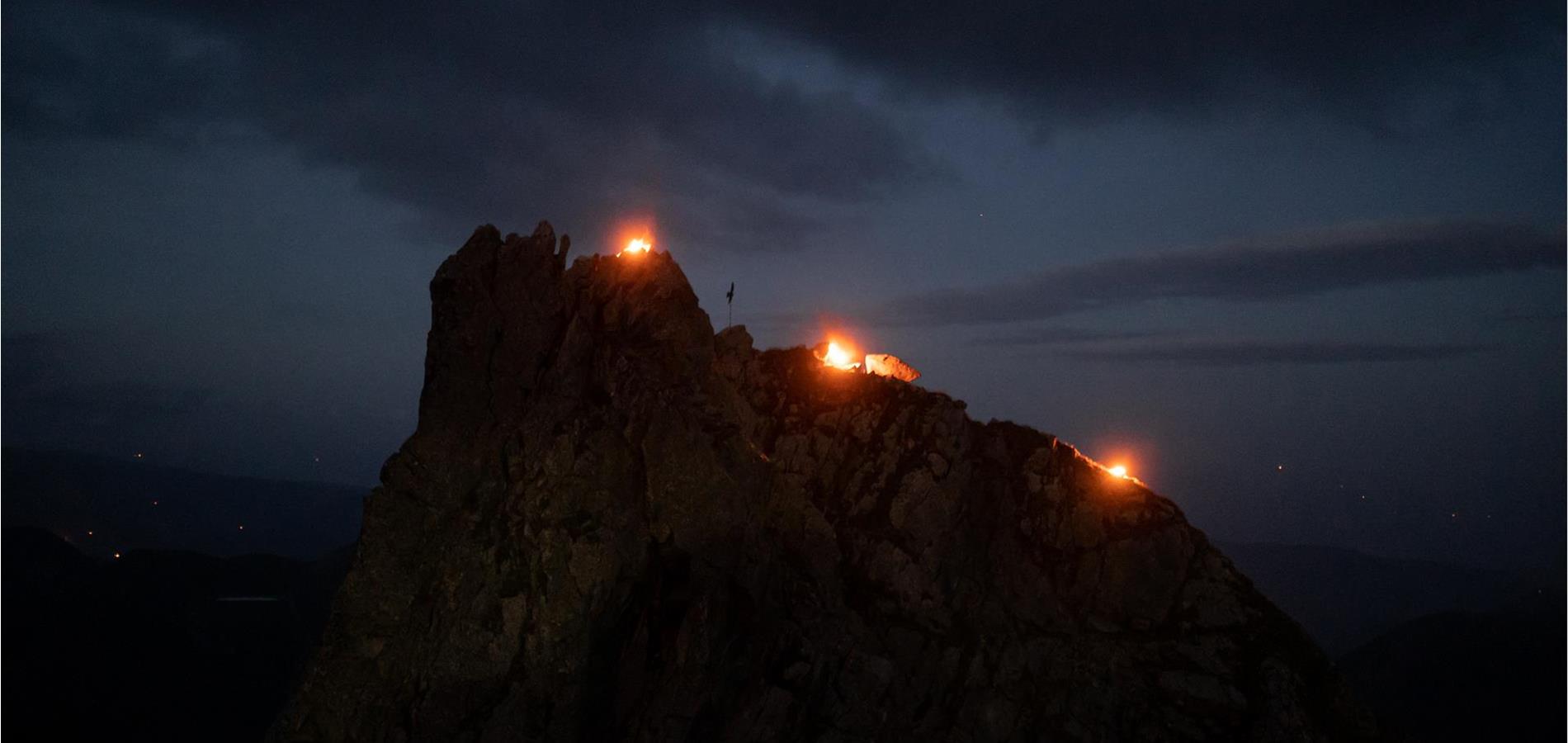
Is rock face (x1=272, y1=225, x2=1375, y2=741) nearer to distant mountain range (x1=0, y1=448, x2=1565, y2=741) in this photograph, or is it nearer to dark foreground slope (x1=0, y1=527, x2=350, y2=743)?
distant mountain range (x1=0, y1=448, x2=1565, y2=741)

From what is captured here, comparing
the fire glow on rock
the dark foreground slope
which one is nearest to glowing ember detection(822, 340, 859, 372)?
the fire glow on rock

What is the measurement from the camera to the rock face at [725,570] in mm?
34625

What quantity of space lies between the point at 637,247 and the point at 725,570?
1762 centimetres

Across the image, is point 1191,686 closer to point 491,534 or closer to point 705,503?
point 705,503

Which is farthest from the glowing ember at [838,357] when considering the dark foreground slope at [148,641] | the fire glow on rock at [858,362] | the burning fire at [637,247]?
the dark foreground slope at [148,641]

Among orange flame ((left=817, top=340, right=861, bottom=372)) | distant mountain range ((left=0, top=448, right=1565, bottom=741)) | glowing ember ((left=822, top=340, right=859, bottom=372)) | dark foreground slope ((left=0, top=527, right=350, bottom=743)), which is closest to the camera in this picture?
orange flame ((left=817, top=340, right=861, bottom=372))

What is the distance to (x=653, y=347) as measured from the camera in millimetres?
40781

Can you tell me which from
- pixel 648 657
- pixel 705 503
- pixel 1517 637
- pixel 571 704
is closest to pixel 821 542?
pixel 705 503

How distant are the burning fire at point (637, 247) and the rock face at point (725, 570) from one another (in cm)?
49

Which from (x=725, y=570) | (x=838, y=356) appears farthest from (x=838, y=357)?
(x=725, y=570)

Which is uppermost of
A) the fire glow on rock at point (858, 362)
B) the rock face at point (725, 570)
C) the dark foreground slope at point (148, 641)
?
the fire glow on rock at point (858, 362)

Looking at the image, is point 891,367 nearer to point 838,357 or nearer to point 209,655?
point 838,357

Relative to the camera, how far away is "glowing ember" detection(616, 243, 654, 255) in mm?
43312

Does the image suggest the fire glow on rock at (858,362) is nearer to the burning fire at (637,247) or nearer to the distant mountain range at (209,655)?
the burning fire at (637,247)
